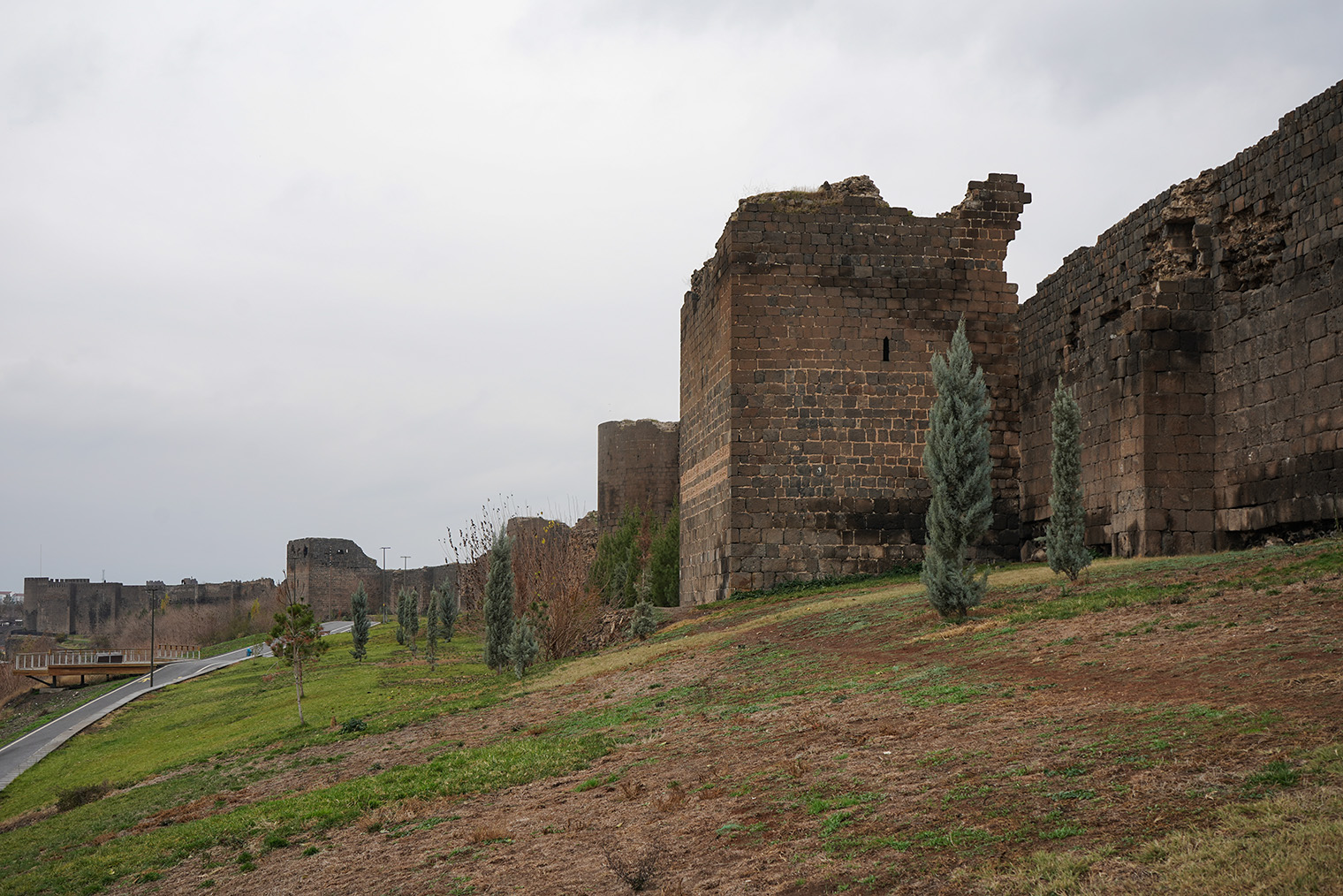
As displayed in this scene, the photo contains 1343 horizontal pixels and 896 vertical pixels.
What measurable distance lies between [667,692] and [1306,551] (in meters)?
7.43

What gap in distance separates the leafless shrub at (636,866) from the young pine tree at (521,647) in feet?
43.3

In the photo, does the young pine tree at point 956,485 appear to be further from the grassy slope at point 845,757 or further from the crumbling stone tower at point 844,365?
the crumbling stone tower at point 844,365

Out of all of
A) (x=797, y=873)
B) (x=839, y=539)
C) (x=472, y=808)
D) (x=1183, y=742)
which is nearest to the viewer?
(x=797, y=873)

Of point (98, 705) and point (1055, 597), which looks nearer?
point (1055, 597)

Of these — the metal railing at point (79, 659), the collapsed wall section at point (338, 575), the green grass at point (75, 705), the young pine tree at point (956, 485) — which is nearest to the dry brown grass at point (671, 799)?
the young pine tree at point (956, 485)

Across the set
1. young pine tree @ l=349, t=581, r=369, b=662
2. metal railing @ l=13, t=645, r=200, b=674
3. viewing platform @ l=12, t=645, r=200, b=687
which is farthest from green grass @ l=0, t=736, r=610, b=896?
metal railing @ l=13, t=645, r=200, b=674

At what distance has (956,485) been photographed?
14148mm

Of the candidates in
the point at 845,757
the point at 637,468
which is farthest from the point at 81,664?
the point at 845,757

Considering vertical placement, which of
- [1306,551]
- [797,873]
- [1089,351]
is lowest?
[797,873]

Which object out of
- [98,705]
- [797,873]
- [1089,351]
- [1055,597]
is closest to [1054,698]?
[797,873]

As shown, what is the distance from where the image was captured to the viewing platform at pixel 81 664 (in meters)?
46.4

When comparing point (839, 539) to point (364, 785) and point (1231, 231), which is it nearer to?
point (1231, 231)

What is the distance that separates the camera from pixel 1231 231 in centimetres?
1546

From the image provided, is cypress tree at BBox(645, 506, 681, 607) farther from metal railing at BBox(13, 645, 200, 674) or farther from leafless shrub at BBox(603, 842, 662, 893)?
metal railing at BBox(13, 645, 200, 674)
